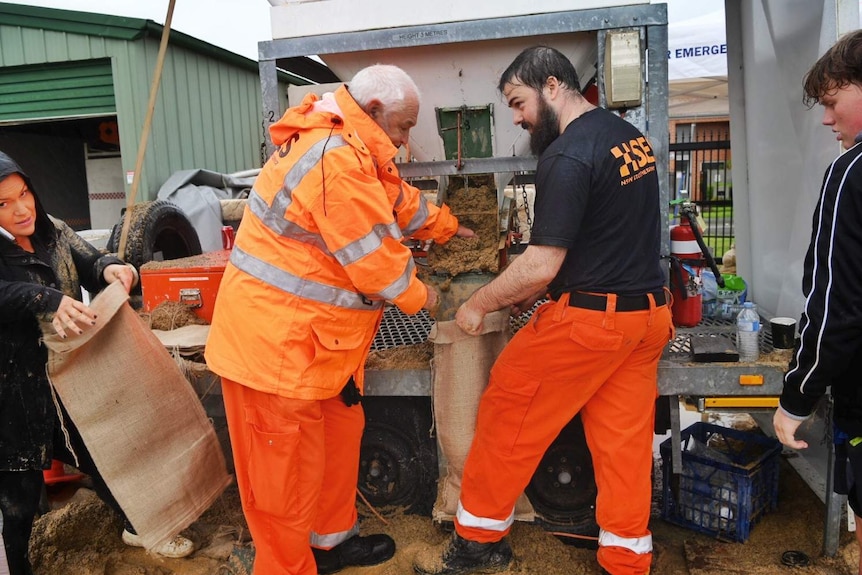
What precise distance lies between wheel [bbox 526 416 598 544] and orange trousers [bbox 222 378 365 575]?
115 centimetres

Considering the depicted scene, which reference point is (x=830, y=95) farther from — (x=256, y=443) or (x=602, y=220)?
(x=256, y=443)

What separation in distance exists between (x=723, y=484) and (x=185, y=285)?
2955 millimetres

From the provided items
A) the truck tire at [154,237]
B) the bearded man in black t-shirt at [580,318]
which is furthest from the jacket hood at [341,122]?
the truck tire at [154,237]

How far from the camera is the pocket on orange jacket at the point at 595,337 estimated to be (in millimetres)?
2439

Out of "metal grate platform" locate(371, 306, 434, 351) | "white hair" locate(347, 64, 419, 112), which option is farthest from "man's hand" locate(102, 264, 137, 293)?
"white hair" locate(347, 64, 419, 112)

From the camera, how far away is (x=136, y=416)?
2.75 meters

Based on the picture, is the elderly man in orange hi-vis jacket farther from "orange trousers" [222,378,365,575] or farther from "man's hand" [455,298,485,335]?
"man's hand" [455,298,485,335]

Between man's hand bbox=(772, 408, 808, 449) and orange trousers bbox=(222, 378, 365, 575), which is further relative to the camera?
orange trousers bbox=(222, 378, 365, 575)

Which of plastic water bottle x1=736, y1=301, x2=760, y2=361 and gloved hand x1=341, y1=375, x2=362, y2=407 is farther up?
plastic water bottle x1=736, y1=301, x2=760, y2=361

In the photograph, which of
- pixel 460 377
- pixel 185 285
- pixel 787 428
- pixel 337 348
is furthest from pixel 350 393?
pixel 787 428

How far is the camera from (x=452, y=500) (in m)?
3.10

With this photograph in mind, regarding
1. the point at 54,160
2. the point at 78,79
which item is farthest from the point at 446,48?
the point at 54,160

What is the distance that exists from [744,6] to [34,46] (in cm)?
914

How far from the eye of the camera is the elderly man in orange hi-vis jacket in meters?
2.29
